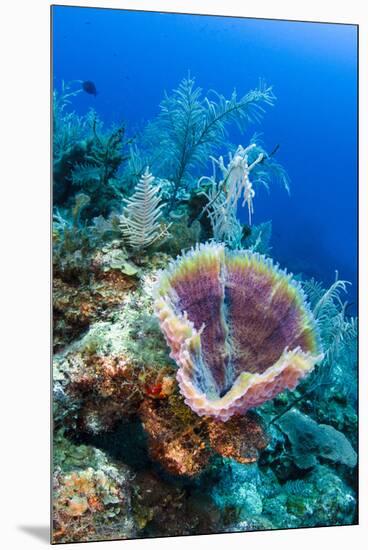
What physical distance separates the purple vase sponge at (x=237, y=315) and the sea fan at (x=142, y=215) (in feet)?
0.76

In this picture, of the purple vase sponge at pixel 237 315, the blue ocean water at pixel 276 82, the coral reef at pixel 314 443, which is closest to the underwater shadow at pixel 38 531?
the purple vase sponge at pixel 237 315

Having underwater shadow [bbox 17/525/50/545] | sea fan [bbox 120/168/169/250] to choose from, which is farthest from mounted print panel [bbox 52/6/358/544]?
underwater shadow [bbox 17/525/50/545]

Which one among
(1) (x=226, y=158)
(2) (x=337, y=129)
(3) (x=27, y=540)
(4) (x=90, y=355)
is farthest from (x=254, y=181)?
(3) (x=27, y=540)

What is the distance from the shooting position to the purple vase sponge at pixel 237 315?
11.4 ft

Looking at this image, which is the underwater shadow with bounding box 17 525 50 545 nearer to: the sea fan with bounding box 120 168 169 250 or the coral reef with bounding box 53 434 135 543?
the coral reef with bounding box 53 434 135 543

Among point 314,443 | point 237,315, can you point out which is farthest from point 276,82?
point 314,443

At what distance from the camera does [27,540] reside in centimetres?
356

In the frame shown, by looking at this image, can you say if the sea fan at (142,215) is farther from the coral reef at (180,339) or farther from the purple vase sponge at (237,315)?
the purple vase sponge at (237,315)

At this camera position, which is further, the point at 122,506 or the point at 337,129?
the point at 337,129

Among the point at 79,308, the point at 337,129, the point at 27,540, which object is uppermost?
the point at 337,129

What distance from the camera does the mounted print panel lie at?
3561mm

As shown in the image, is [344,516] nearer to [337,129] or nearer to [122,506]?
[122,506]

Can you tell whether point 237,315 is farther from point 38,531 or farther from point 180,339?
point 38,531

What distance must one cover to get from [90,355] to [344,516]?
178 centimetres
